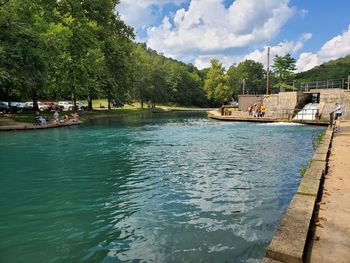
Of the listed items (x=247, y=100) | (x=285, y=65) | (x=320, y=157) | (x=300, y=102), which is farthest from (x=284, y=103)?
(x=285, y=65)

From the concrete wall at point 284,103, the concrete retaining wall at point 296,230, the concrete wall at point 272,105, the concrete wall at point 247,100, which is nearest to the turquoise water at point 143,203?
the concrete retaining wall at point 296,230

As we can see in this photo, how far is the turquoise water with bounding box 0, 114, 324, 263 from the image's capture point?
20.5ft

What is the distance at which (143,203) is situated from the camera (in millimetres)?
9047

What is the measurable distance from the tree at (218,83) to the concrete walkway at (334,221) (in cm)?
8096

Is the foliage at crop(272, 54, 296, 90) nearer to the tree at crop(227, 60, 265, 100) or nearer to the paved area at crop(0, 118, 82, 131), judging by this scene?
the tree at crop(227, 60, 265, 100)

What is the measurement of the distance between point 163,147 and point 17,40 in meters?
19.0

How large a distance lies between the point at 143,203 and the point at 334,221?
16.3 ft

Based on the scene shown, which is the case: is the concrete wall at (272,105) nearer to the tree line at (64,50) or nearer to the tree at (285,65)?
the tree line at (64,50)

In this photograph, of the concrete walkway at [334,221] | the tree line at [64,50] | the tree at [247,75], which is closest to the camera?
the concrete walkway at [334,221]

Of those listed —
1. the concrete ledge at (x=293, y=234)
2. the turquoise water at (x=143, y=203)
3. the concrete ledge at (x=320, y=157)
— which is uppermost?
the concrete ledge at (x=320, y=157)

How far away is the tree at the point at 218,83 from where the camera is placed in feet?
293

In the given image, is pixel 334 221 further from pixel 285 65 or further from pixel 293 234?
pixel 285 65

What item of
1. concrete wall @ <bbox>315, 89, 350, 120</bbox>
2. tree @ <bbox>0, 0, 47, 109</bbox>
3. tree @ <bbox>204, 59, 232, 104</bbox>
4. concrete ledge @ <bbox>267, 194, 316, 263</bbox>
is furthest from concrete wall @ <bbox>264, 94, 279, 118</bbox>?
tree @ <bbox>204, 59, 232, 104</bbox>

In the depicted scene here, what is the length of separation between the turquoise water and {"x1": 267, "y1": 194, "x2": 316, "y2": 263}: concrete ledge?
102 centimetres
